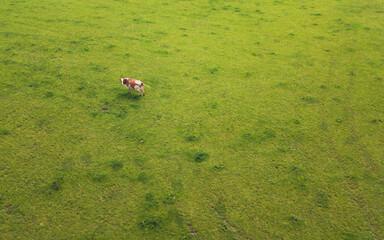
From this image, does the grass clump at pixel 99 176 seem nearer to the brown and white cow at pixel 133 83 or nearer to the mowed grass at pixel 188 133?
the mowed grass at pixel 188 133

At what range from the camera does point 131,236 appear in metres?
3.65

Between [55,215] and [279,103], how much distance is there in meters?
5.89

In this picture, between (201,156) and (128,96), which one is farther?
(128,96)

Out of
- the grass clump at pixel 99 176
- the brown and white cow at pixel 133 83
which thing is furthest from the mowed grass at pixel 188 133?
the brown and white cow at pixel 133 83

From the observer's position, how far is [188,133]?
551cm

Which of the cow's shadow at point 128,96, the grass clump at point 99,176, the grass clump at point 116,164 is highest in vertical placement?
the cow's shadow at point 128,96

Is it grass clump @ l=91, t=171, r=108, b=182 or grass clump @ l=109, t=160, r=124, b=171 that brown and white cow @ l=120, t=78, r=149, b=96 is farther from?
grass clump @ l=91, t=171, r=108, b=182

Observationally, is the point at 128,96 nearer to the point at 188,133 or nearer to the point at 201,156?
the point at 188,133

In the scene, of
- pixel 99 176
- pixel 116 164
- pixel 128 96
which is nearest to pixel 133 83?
pixel 128 96

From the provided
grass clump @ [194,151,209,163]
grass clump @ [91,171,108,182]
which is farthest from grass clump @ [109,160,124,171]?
grass clump @ [194,151,209,163]

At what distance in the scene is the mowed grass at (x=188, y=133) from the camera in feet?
12.9

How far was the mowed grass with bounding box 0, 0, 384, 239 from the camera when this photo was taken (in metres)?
3.93

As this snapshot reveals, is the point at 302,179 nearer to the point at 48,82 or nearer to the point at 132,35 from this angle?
the point at 48,82

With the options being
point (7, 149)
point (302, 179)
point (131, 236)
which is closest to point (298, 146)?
point (302, 179)
